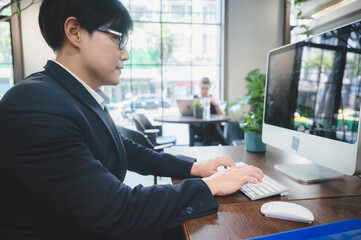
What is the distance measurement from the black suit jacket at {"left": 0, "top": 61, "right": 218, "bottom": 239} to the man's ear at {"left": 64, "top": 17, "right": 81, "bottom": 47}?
0.12 meters

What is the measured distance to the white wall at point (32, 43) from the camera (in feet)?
13.1

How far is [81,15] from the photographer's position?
728 mm

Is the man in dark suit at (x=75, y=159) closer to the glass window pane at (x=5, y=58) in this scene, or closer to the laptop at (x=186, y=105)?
Result: the laptop at (x=186, y=105)

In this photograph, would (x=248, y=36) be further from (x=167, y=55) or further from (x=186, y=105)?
(x=186, y=105)

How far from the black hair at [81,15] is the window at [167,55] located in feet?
13.2

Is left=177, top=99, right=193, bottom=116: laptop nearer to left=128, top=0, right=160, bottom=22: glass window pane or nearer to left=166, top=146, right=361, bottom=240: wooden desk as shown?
left=128, top=0, right=160, bottom=22: glass window pane

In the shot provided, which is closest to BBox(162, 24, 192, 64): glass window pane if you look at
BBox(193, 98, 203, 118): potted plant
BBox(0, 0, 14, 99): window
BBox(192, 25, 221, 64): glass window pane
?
BBox(192, 25, 221, 64): glass window pane

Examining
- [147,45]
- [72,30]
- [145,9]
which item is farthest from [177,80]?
[72,30]

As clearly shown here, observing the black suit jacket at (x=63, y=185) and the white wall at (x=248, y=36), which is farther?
the white wall at (x=248, y=36)

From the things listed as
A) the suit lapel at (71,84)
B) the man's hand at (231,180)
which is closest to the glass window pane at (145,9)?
the suit lapel at (71,84)

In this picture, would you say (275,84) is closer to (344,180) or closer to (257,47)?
(344,180)

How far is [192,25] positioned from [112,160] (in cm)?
468

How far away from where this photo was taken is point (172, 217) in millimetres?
617

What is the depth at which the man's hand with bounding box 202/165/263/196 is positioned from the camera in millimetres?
752
